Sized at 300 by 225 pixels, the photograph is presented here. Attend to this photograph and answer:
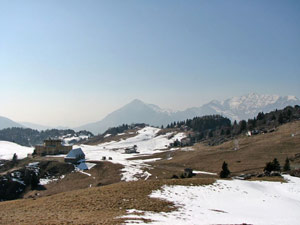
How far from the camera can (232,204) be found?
29.2 metres

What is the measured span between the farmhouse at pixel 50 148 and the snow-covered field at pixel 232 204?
14117 centimetres

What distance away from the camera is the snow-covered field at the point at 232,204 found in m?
22.5

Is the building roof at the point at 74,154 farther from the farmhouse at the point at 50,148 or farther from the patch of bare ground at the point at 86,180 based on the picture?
the farmhouse at the point at 50,148

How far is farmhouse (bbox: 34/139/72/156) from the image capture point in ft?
517

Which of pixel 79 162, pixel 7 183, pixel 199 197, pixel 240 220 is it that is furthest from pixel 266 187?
pixel 79 162

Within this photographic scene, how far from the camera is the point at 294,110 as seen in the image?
646 ft

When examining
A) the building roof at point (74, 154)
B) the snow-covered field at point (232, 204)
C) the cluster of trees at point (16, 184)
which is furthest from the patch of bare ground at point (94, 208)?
the building roof at point (74, 154)

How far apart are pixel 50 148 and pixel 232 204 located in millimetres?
150541

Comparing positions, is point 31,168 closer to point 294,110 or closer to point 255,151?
point 255,151

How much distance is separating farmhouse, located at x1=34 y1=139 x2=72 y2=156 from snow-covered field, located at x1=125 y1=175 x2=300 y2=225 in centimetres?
14117

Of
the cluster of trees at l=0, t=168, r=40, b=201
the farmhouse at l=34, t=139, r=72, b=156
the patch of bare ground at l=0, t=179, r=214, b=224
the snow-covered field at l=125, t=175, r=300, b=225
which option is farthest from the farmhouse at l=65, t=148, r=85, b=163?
the snow-covered field at l=125, t=175, r=300, b=225

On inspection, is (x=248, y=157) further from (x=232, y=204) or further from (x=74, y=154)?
(x=74, y=154)

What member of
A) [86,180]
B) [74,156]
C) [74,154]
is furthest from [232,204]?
[74,154]

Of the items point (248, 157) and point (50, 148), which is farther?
point (50, 148)
